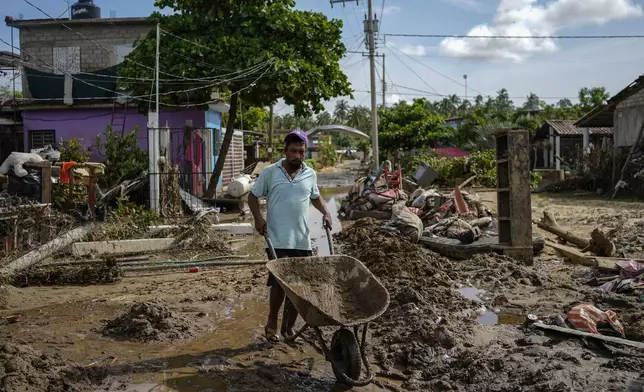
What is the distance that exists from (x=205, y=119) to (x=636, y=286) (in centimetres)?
1694

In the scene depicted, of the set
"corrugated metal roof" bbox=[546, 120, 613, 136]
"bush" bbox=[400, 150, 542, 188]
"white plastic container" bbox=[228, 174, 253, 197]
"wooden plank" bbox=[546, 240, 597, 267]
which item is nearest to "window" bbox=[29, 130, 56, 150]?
"white plastic container" bbox=[228, 174, 253, 197]

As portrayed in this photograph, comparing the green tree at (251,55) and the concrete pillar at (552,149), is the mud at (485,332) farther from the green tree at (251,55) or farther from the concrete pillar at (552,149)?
the concrete pillar at (552,149)

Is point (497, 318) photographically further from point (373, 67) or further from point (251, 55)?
point (373, 67)

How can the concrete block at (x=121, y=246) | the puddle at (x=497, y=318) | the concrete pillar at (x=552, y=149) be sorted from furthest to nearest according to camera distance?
the concrete pillar at (x=552, y=149) < the concrete block at (x=121, y=246) < the puddle at (x=497, y=318)

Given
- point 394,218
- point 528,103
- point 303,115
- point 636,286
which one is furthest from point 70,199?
point 528,103

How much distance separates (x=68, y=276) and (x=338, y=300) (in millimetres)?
5061

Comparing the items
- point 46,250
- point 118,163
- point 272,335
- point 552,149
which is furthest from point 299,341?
point 552,149

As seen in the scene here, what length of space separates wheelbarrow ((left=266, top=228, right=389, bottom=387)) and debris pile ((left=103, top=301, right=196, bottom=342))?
1141mm

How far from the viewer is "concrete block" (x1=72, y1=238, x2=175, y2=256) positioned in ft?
31.6

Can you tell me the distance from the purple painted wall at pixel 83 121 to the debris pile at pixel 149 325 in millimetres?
15436

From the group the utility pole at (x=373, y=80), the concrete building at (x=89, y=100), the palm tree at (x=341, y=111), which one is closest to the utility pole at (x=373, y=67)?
the utility pole at (x=373, y=80)

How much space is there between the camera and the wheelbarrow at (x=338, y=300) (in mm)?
4086

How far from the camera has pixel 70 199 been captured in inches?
501

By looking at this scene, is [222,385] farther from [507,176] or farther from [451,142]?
[451,142]
